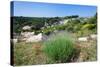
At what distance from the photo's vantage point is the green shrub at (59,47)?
1.77 meters

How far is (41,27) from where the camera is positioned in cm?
175

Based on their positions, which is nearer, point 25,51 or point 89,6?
point 25,51

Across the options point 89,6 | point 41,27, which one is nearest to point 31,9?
point 41,27

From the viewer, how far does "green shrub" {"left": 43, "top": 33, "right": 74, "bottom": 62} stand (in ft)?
5.81

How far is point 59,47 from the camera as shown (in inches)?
71.2

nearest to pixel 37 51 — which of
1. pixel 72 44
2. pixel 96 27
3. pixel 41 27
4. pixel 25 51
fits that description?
pixel 25 51
